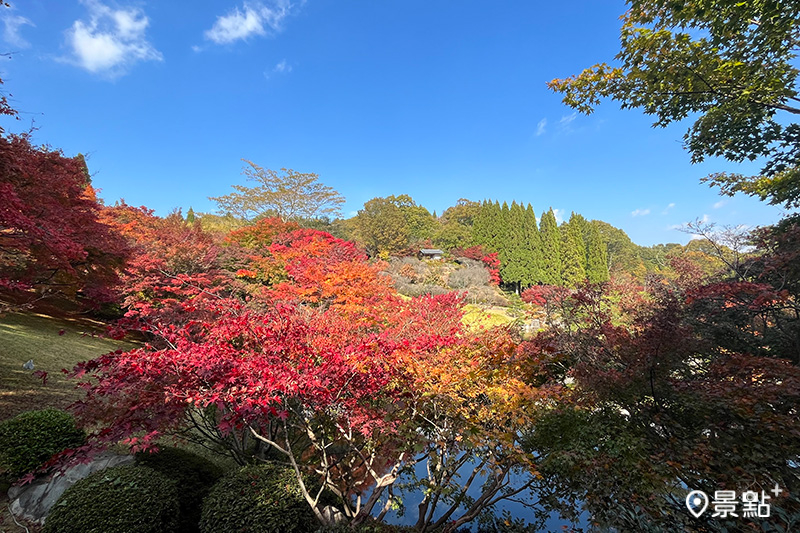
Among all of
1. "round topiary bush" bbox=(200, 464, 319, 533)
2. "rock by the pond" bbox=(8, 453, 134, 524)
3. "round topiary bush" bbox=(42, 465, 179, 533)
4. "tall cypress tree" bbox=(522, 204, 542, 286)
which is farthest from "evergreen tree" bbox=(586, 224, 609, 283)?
"rock by the pond" bbox=(8, 453, 134, 524)

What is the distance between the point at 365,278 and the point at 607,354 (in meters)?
7.86

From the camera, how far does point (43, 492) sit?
3.80 metres

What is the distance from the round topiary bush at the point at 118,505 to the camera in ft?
10.00

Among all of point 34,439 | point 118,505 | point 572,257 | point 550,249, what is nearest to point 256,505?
point 118,505

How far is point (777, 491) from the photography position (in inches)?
94.1

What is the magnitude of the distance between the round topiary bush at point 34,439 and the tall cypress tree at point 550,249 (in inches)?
1126

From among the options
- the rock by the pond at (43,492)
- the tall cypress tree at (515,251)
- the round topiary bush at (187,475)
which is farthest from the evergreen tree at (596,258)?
the rock by the pond at (43,492)

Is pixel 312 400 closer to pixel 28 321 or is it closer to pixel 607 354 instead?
pixel 607 354

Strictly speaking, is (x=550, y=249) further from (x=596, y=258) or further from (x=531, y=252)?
(x=596, y=258)

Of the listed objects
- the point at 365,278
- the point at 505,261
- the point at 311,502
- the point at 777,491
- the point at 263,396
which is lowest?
the point at 311,502

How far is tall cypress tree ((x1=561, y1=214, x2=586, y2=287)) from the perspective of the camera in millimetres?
27798

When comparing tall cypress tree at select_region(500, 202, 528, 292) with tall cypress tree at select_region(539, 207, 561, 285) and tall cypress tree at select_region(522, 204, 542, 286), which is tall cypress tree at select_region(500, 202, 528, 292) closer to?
tall cypress tree at select_region(522, 204, 542, 286)

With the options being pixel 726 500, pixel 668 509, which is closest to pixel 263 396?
pixel 668 509

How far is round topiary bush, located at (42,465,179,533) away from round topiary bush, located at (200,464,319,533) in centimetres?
41
